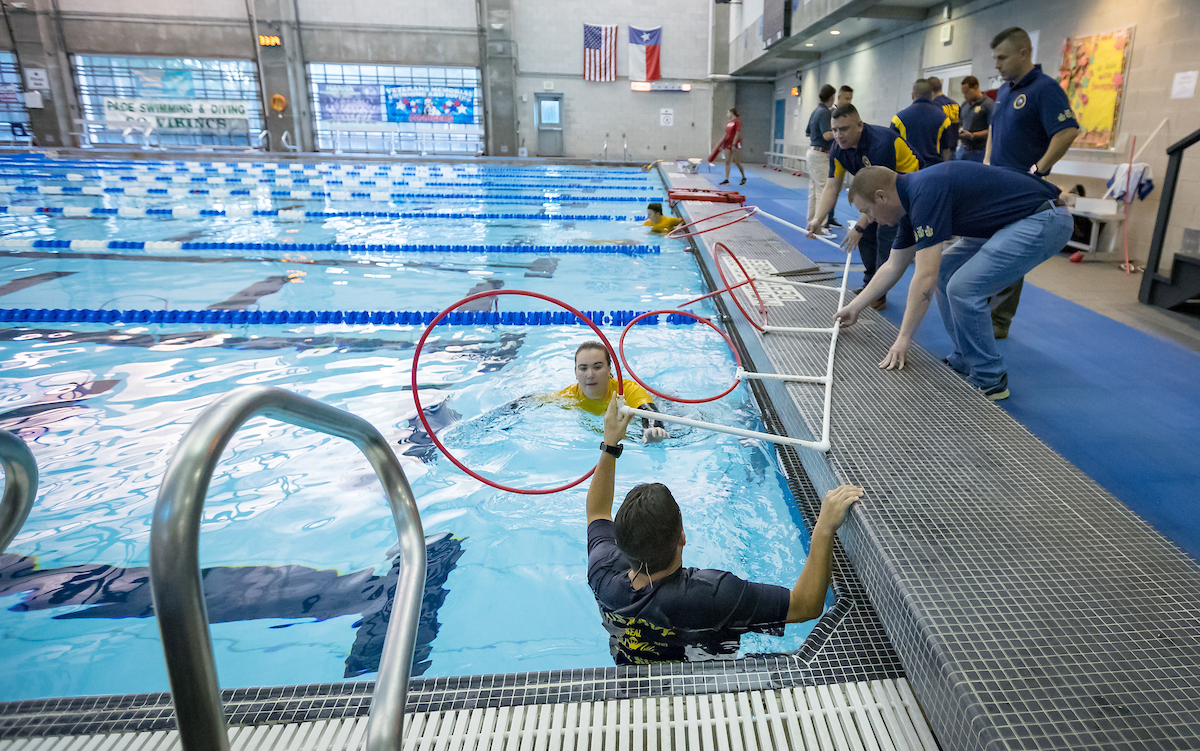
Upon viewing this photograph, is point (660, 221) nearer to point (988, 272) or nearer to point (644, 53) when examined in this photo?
point (988, 272)

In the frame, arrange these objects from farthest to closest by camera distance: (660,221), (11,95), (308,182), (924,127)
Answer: (11,95) → (308,182) → (660,221) → (924,127)

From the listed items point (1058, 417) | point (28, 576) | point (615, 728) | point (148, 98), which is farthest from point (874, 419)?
point (148, 98)

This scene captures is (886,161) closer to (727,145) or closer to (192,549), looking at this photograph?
(192,549)

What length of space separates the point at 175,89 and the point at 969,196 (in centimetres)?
2640

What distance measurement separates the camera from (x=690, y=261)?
8.13 meters

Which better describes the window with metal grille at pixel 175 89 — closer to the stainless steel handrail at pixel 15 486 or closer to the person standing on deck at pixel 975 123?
the person standing on deck at pixel 975 123

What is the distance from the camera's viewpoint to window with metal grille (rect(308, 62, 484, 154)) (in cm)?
2316

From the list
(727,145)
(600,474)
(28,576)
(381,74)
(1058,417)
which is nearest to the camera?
(600,474)

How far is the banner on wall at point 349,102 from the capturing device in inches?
913

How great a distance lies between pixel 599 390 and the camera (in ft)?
12.0

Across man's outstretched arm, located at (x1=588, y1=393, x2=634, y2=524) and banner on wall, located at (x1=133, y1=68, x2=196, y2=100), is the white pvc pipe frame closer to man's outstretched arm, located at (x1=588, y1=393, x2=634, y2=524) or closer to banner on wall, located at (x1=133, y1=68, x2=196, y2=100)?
man's outstretched arm, located at (x1=588, y1=393, x2=634, y2=524)

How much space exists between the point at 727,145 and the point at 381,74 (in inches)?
585

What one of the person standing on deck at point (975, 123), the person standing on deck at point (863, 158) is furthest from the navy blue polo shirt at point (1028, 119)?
the person standing on deck at point (975, 123)

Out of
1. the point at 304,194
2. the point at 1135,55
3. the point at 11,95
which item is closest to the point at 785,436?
the point at 1135,55
